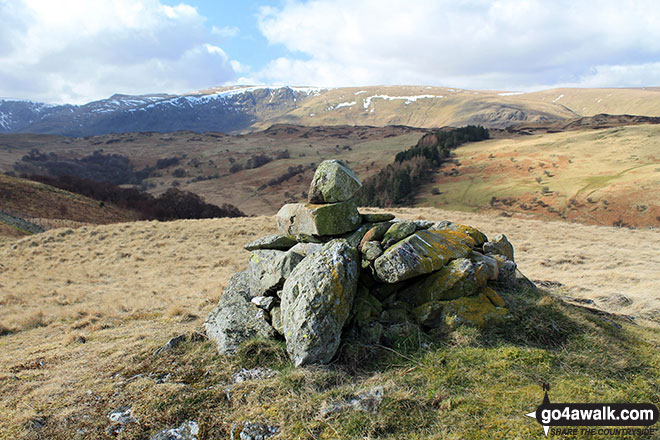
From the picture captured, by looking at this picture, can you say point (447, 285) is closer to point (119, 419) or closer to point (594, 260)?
point (119, 419)

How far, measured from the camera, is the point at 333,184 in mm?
8555

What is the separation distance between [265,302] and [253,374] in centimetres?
173

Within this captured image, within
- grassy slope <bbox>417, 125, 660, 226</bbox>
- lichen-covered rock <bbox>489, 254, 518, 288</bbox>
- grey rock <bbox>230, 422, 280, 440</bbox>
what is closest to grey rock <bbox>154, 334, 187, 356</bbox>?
grey rock <bbox>230, 422, 280, 440</bbox>

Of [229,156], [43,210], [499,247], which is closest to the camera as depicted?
[499,247]

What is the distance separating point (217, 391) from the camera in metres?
5.68

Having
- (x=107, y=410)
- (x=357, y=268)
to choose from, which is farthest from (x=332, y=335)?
(x=107, y=410)

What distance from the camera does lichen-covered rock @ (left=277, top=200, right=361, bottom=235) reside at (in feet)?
28.0

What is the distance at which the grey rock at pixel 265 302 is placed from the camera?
24.6 feet

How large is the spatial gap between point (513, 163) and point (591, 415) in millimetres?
69542

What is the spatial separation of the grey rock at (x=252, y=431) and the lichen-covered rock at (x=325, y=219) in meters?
4.46

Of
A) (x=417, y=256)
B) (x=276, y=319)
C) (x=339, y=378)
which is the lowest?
(x=339, y=378)

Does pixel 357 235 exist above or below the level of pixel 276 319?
above

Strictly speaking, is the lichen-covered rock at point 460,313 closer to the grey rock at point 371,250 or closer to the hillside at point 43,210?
the grey rock at point 371,250

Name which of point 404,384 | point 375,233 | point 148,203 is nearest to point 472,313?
point 404,384
